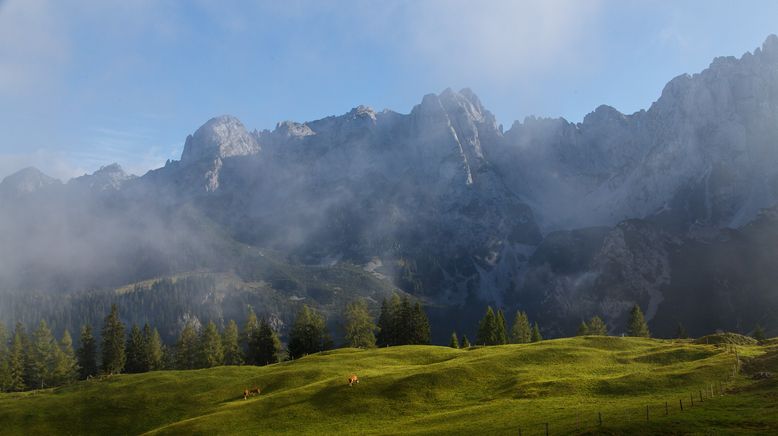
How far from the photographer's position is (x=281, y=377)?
305 feet

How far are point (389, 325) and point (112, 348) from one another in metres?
74.1

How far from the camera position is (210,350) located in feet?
474

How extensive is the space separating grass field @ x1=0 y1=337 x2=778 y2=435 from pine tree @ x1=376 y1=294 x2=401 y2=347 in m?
47.0

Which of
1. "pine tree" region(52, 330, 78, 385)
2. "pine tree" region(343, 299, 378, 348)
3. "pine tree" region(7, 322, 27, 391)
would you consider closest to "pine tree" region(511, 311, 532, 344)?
"pine tree" region(343, 299, 378, 348)

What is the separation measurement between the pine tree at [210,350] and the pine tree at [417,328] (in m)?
51.7

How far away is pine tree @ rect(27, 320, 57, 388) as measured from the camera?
13938 centimetres

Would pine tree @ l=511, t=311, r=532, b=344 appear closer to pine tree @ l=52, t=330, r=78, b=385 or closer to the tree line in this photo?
the tree line

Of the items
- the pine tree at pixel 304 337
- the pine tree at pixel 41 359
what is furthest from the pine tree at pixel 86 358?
the pine tree at pixel 304 337

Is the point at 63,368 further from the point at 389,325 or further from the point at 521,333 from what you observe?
the point at 521,333

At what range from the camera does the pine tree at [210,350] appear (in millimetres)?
143125

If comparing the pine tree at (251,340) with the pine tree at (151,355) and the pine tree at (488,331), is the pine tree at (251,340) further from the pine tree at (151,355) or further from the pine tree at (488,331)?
the pine tree at (488,331)

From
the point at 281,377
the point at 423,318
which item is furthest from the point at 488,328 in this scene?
the point at 281,377

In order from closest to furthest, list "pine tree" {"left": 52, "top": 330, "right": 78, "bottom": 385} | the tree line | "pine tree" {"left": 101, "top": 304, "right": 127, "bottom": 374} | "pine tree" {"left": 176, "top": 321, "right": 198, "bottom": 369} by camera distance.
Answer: "pine tree" {"left": 52, "top": 330, "right": 78, "bottom": 385} < the tree line < "pine tree" {"left": 101, "top": 304, "right": 127, "bottom": 374} < "pine tree" {"left": 176, "top": 321, "right": 198, "bottom": 369}

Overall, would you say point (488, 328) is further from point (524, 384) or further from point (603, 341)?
point (524, 384)
